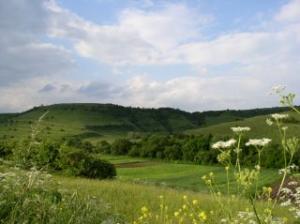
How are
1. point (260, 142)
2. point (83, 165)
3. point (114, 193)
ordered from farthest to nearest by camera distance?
point (83, 165), point (114, 193), point (260, 142)

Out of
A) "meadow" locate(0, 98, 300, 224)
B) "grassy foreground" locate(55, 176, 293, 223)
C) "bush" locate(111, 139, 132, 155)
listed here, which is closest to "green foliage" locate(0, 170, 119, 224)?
"meadow" locate(0, 98, 300, 224)

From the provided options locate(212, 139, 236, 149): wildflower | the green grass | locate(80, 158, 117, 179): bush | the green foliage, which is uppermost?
locate(212, 139, 236, 149): wildflower

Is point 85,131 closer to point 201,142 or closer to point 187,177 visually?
point 201,142

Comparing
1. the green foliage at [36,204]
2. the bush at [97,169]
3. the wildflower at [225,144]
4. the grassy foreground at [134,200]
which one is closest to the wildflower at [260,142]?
the wildflower at [225,144]

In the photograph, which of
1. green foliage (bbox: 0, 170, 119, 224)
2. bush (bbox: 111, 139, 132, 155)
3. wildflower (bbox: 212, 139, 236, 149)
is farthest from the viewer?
bush (bbox: 111, 139, 132, 155)

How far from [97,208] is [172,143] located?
92.9 metres

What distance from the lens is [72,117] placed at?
200 m

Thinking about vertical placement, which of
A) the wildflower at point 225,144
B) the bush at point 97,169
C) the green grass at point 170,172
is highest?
the wildflower at point 225,144

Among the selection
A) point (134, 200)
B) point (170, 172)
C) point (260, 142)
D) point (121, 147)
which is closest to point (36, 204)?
point (260, 142)

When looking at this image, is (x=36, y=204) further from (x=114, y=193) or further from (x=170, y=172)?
(x=170, y=172)

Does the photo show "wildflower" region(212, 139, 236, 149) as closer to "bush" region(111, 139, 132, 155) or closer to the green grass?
the green grass

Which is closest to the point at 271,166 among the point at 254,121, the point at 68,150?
the point at 68,150

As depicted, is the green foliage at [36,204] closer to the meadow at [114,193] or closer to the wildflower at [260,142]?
the meadow at [114,193]

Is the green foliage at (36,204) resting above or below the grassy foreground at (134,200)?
above
